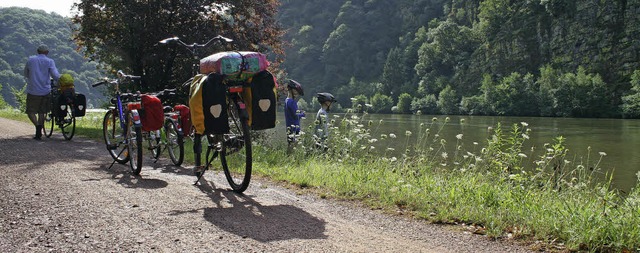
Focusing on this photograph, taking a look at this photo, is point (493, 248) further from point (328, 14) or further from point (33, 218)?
point (328, 14)

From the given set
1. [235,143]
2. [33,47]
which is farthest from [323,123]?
[33,47]

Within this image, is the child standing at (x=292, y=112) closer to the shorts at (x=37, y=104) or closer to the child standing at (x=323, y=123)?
the child standing at (x=323, y=123)

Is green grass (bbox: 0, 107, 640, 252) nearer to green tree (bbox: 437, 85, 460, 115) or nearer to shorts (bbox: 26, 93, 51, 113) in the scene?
shorts (bbox: 26, 93, 51, 113)

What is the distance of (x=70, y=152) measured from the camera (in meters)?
9.14

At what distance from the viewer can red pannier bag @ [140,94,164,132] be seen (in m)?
7.04

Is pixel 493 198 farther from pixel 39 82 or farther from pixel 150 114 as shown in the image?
pixel 39 82

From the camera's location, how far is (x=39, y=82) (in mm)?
11859

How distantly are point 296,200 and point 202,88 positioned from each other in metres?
1.56

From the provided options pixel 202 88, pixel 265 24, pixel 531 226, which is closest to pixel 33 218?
pixel 202 88

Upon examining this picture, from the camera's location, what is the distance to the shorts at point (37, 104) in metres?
11.9

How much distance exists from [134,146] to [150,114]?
1.71ft

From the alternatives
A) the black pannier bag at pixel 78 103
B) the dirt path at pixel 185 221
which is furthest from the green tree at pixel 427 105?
the dirt path at pixel 185 221

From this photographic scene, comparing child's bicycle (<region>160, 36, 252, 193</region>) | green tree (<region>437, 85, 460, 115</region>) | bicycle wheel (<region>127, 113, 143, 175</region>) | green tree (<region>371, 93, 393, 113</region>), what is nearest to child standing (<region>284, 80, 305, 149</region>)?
bicycle wheel (<region>127, 113, 143, 175</region>)

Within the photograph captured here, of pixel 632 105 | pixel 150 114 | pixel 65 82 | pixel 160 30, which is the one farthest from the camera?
pixel 632 105
